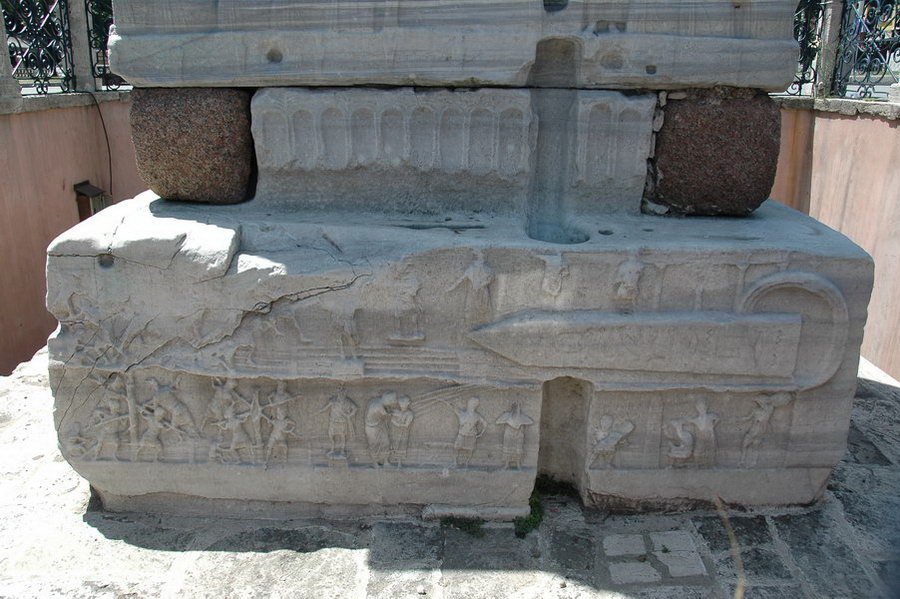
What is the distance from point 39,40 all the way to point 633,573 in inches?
259

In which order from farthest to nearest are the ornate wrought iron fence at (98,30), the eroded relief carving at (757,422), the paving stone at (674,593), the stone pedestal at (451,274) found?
the ornate wrought iron fence at (98,30)
the eroded relief carving at (757,422)
the stone pedestal at (451,274)
the paving stone at (674,593)

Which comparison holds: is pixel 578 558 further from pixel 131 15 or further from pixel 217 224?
pixel 131 15

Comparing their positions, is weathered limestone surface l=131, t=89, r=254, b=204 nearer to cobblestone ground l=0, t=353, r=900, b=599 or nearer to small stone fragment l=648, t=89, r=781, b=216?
cobblestone ground l=0, t=353, r=900, b=599

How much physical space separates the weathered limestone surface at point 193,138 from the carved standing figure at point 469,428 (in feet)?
4.69

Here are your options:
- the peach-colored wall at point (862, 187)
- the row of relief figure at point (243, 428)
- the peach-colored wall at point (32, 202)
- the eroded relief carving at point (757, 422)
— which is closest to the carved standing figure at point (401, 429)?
the row of relief figure at point (243, 428)

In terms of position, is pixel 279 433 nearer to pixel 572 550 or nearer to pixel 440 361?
pixel 440 361

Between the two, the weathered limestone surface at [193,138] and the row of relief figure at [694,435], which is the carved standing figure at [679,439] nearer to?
the row of relief figure at [694,435]

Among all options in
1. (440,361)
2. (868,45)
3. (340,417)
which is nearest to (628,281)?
(440,361)

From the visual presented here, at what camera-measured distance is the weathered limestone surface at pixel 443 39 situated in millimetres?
3002

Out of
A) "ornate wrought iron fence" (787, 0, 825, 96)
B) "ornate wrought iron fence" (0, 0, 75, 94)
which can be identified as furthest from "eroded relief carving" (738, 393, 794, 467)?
"ornate wrought iron fence" (0, 0, 75, 94)

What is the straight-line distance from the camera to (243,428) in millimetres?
2902

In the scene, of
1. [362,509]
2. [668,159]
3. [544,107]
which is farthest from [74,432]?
[668,159]

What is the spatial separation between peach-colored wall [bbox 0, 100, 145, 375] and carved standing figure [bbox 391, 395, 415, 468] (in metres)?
3.74

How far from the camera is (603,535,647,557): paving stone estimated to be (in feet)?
9.08
